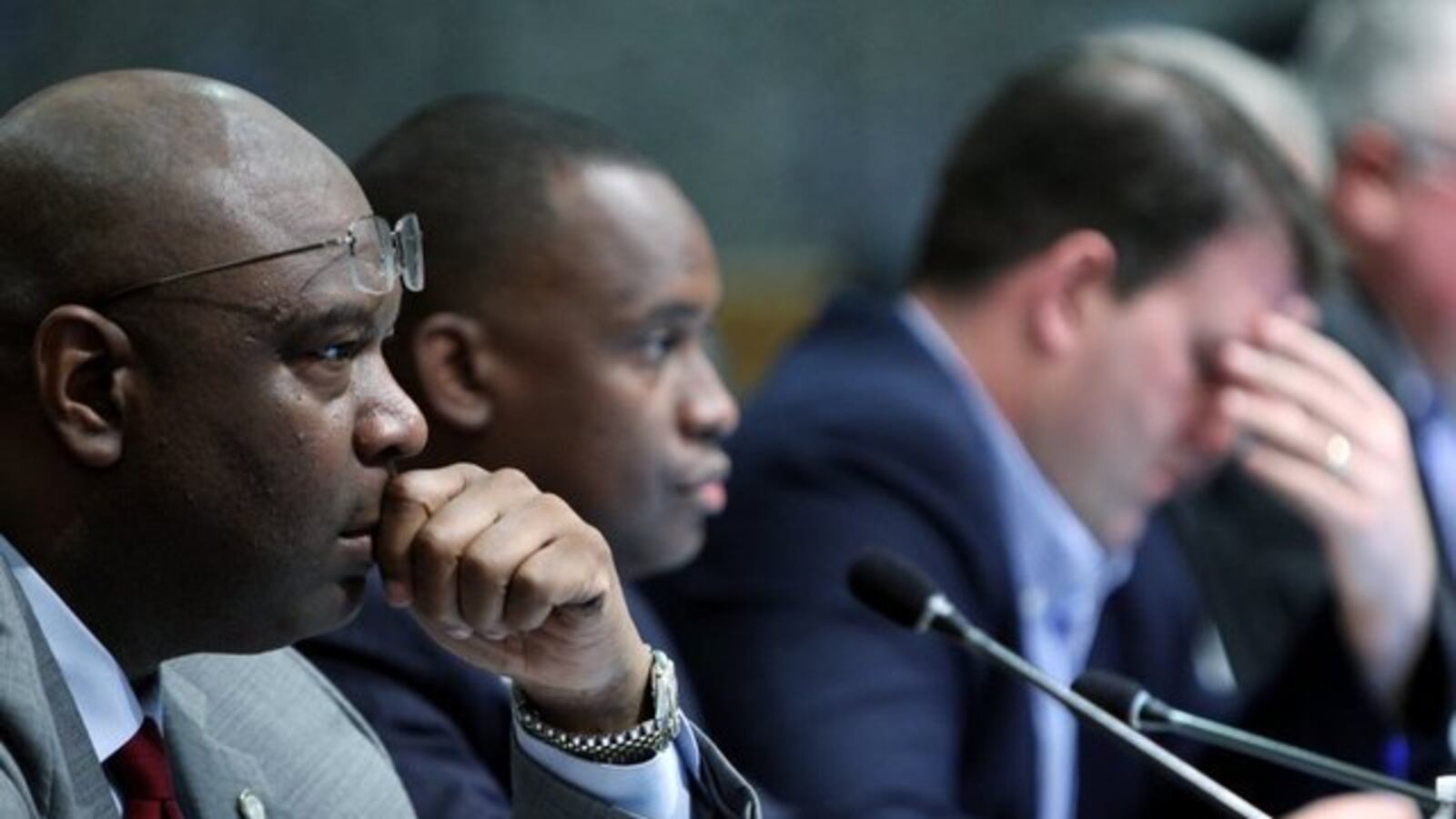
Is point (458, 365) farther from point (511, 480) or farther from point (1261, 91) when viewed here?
point (1261, 91)

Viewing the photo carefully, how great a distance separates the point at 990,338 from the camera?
8.68ft

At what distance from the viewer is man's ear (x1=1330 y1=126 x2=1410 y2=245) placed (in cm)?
323

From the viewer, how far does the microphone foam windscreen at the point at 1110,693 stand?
5.76 feet

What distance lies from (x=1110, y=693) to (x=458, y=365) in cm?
53

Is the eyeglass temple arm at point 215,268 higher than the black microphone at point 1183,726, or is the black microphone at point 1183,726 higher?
the eyeglass temple arm at point 215,268

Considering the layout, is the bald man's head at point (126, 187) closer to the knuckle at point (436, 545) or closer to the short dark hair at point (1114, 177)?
the knuckle at point (436, 545)

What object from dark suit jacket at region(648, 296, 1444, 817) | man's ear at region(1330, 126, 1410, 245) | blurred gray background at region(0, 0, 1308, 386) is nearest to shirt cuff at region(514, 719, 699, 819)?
dark suit jacket at region(648, 296, 1444, 817)

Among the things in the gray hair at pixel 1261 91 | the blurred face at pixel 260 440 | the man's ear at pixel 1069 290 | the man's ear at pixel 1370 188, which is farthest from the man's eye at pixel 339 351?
the man's ear at pixel 1370 188

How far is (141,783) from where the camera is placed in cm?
137

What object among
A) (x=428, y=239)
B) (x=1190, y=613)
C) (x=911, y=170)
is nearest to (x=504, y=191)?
(x=428, y=239)

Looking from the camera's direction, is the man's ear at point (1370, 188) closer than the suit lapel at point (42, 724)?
No

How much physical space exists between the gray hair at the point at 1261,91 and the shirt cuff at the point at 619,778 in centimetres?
147

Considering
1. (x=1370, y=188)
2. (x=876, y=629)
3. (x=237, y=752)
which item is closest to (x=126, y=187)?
(x=237, y=752)

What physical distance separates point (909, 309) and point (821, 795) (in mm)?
621
